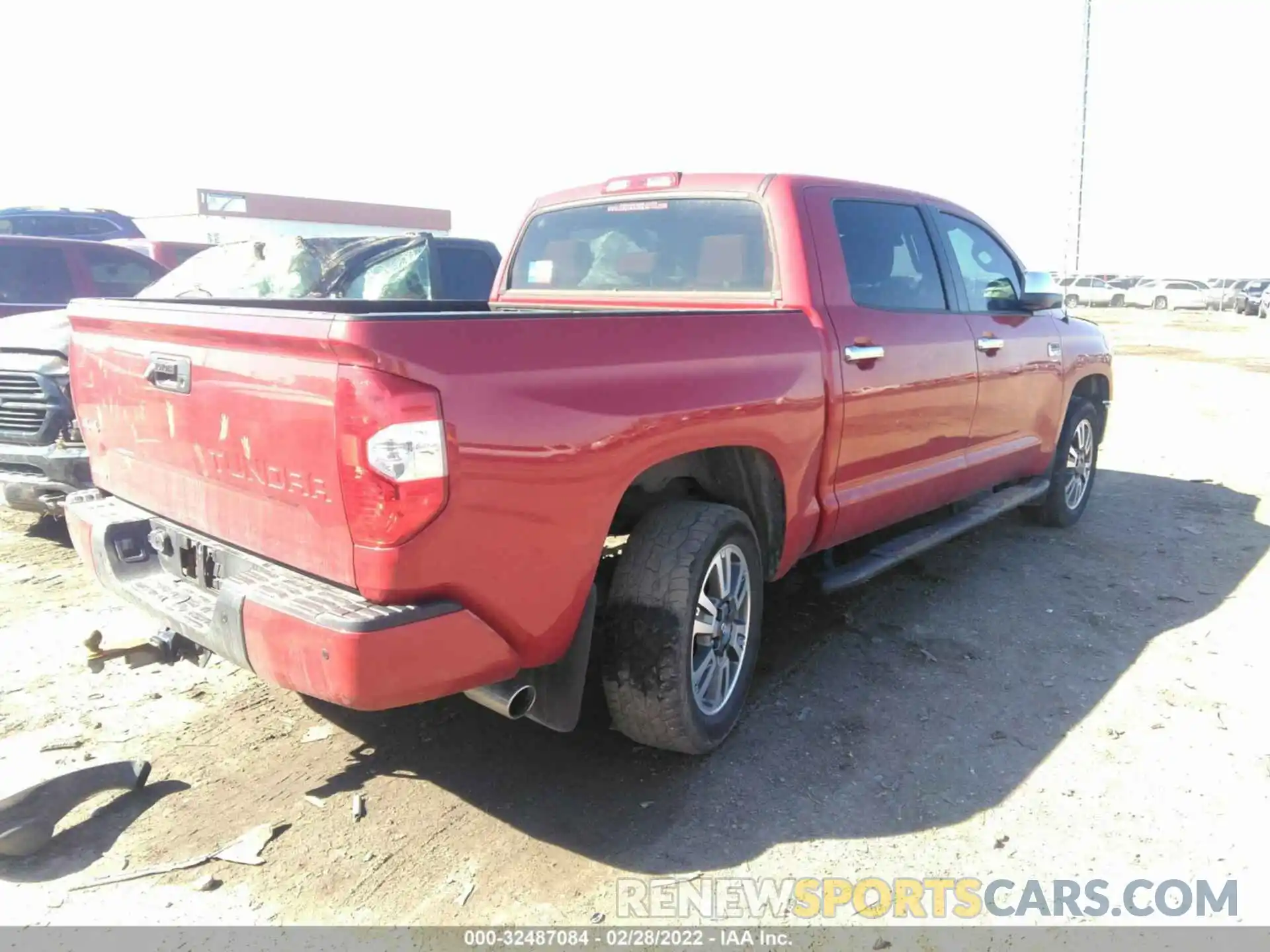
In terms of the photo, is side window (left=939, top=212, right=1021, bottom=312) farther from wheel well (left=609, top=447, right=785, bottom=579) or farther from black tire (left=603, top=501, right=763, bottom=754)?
black tire (left=603, top=501, right=763, bottom=754)

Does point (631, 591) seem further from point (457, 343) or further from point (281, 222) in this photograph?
point (281, 222)

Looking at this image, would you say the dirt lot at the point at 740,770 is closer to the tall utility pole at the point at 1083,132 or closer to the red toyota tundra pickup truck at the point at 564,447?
the red toyota tundra pickup truck at the point at 564,447

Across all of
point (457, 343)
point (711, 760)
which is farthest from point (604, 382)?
point (711, 760)

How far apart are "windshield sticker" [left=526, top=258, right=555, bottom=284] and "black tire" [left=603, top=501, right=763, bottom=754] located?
1.90 metres

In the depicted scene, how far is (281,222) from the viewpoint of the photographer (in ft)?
142

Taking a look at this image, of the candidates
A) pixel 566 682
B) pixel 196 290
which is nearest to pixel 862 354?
pixel 566 682

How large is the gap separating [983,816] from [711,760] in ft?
2.96

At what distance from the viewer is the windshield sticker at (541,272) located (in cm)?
466

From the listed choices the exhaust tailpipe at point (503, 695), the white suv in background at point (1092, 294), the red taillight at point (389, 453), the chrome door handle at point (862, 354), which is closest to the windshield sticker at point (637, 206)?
the chrome door handle at point (862, 354)

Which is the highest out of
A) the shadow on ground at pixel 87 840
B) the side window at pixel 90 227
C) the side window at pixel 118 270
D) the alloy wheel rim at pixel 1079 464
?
the side window at pixel 90 227

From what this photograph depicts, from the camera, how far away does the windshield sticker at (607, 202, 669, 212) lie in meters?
4.20

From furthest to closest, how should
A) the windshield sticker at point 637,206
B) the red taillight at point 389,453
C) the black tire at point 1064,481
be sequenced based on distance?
the black tire at point 1064,481
the windshield sticker at point 637,206
the red taillight at point 389,453

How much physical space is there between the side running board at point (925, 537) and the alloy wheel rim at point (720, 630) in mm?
600

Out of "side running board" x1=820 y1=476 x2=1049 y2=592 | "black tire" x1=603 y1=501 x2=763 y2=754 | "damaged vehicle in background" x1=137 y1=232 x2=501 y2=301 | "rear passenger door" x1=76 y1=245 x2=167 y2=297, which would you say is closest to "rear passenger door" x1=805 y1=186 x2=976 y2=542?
"side running board" x1=820 y1=476 x2=1049 y2=592
